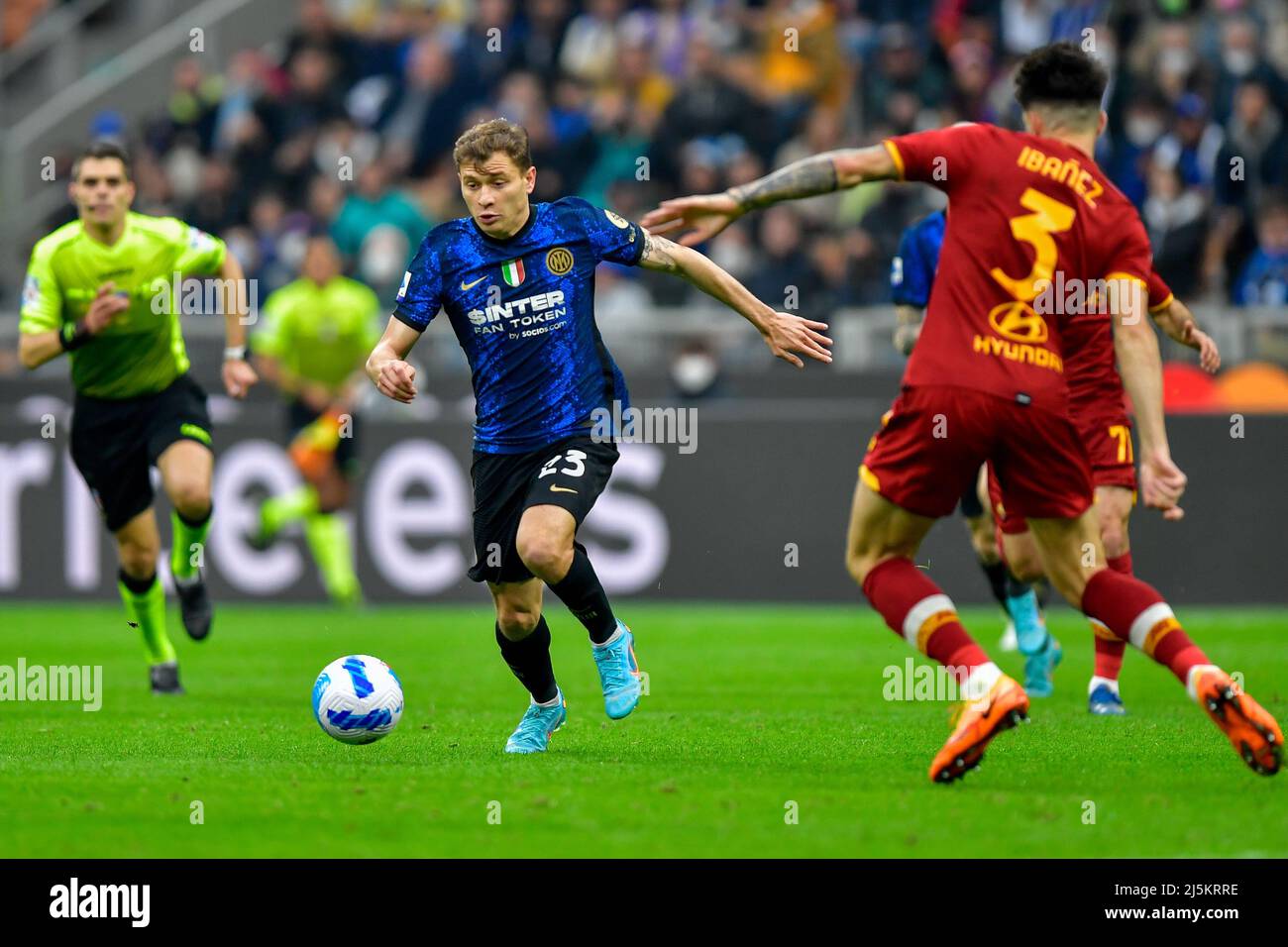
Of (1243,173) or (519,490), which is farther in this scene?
(1243,173)

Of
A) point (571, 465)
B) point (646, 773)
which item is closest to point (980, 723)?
point (646, 773)

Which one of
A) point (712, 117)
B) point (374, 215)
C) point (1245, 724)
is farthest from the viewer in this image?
point (712, 117)

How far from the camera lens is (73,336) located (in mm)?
10375

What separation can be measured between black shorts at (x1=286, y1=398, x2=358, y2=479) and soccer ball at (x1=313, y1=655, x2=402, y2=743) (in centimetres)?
863

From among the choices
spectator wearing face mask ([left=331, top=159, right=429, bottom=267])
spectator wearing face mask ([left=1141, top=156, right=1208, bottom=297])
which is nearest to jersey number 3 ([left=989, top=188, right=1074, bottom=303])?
spectator wearing face mask ([left=1141, top=156, right=1208, bottom=297])

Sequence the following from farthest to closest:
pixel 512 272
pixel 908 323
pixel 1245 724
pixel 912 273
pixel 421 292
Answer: pixel 908 323, pixel 912 273, pixel 512 272, pixel 421 292, pixel 1245 724

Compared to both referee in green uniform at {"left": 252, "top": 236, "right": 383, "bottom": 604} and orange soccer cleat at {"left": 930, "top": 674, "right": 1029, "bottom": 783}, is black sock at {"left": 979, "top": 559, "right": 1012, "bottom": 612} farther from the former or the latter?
referee in green uniform at {"left": 252, "top": 236, "right": 383, "bottom": 604}

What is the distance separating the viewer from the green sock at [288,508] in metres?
16.4

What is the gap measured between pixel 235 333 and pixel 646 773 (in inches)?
203

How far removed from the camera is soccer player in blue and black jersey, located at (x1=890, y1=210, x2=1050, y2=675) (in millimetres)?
10055

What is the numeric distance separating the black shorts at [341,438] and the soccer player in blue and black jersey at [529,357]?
341 inches

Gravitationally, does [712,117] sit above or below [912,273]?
above

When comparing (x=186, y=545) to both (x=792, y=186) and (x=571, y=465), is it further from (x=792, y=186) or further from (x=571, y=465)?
(x=792, y=186)

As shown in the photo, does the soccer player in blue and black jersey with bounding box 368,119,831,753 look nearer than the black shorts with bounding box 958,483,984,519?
Yes
